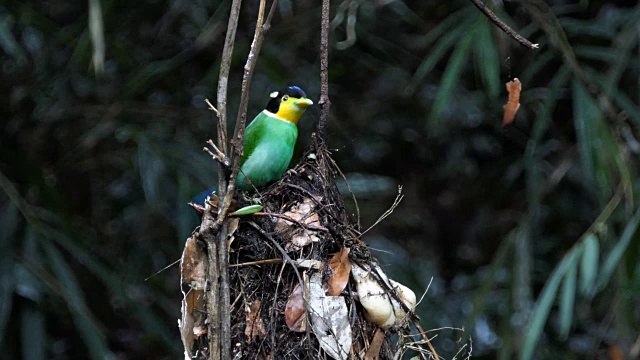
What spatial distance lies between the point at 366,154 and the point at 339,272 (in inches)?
83.9

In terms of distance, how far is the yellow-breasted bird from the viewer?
212cm

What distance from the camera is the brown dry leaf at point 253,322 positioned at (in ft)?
4.72

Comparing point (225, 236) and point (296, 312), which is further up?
point (225, 236)

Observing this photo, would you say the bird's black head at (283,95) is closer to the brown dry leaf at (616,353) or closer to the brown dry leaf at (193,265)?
the brown dry leaf at (193,265)

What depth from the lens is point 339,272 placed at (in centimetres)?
146

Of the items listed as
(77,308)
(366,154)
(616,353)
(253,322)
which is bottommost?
(616,353)

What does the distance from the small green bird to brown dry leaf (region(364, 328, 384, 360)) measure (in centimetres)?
69

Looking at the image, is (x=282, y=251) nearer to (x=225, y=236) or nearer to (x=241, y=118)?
(x=225, y=236)

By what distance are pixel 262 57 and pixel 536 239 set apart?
118 centimetres

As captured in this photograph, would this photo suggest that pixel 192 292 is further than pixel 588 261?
No

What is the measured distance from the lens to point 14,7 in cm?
300

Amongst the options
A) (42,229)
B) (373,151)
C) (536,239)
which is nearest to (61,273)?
(42,229)

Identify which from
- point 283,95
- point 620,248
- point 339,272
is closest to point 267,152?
point 283,95

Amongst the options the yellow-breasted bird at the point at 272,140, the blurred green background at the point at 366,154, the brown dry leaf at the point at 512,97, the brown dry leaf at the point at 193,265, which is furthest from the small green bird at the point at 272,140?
the brown dry leaf at the point at 193,265
